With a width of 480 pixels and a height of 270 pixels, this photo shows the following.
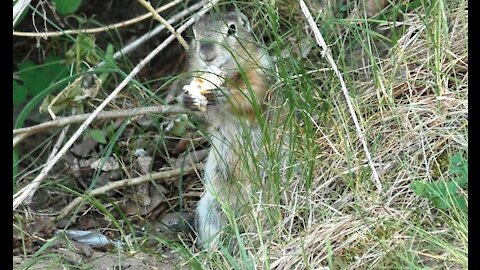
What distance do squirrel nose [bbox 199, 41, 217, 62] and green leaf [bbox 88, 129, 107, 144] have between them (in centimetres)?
74

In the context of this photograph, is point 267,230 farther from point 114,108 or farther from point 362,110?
point 114,108

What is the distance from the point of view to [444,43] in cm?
392

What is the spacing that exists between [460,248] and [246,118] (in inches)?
48.1

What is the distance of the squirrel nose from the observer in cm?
407

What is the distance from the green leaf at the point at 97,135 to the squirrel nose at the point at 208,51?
2.44ft

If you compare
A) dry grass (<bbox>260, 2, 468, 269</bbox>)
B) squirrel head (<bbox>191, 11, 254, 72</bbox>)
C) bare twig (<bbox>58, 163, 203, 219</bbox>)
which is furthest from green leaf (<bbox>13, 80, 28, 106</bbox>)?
dry grass (<bbox>260, 2, 468, 269</bbox>)

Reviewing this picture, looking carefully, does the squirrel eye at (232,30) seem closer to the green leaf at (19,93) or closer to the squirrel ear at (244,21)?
the squirrel ear at (244,21)

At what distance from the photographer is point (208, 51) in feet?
13.4

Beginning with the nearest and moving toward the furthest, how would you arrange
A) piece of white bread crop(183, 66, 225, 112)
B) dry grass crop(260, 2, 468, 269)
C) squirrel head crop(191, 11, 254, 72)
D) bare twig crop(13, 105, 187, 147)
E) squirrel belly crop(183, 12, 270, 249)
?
1. dry grass crop(260, 2, 468, 269)
2. squirrel belly crop(183, 12, 270, 249)
3. piece of white bread crop(183, 66, 225, 112)
4. squirrel head crop(191, 11, 254, 72)
5. bare twig crop(13, 105, 187, 147)

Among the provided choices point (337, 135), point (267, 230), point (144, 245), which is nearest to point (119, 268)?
point (144, 245)

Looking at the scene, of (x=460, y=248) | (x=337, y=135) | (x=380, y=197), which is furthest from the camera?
(x=337, y=135)

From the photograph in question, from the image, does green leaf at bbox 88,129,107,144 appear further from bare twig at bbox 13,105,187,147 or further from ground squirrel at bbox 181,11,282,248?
ground squirrel at bbox 181,11,282,248

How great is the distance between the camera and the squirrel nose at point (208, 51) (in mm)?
4074

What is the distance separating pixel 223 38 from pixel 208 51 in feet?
0.28
